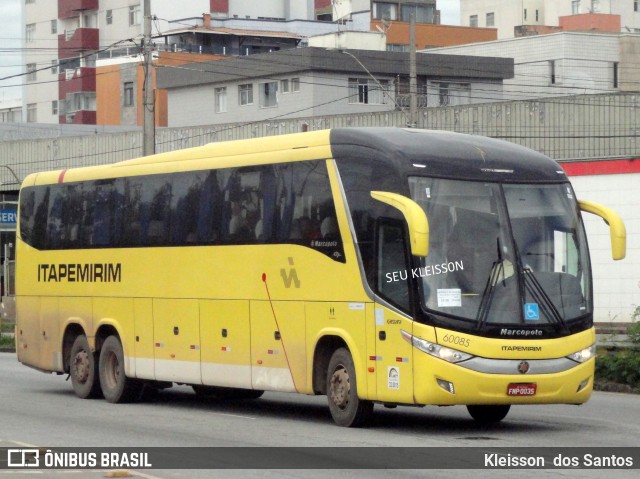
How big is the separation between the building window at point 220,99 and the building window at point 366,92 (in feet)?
24.7

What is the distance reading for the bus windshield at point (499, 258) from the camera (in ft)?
52.1

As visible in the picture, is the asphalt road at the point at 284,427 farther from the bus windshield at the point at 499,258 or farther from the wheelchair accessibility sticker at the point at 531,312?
the bus windshield at the point at 499,258

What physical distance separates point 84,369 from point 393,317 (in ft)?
24.5

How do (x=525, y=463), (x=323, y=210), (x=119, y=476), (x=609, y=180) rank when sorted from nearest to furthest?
(x=119, y=476) < (x=525, y=463) < (x=323, y=210) < (x=609, y=180)

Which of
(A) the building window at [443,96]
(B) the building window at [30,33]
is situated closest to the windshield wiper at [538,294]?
(A) the building window at [443,96]

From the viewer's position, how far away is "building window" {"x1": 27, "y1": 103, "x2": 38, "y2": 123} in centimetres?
10481

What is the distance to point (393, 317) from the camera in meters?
16.2

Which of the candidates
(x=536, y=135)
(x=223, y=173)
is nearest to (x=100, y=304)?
(x=223, y=173)

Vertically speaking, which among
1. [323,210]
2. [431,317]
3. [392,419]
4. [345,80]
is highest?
[345,80]

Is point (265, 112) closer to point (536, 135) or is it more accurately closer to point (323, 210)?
point (536, 135)

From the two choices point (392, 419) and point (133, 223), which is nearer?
point (392, 419)

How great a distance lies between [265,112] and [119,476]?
60.0 meters

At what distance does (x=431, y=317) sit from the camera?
15.8m

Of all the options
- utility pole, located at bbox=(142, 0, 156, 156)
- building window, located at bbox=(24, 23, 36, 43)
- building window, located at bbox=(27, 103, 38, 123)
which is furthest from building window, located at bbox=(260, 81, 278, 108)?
building window, located at bbox=(24, 23, 36, 43)
